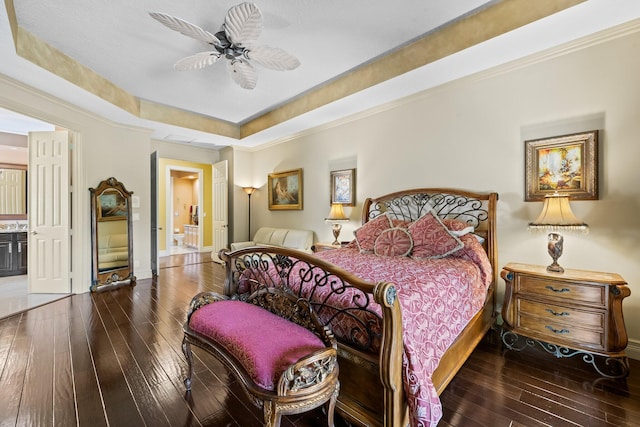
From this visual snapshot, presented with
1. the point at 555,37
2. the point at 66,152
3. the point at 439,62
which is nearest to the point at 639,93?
the point at 555,37

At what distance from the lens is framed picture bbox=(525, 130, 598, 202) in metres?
2.34

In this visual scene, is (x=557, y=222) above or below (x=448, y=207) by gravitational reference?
below

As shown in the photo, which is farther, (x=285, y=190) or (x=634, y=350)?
(x=285, y=190)

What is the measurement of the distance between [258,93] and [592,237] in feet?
13.9

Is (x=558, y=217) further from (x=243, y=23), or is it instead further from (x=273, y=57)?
(x=243, y=23)

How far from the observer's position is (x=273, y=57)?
255 cm

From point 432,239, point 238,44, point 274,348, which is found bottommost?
point 274,348

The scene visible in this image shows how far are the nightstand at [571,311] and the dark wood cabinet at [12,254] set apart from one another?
25.3 ft

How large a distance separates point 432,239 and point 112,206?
5.00 metres

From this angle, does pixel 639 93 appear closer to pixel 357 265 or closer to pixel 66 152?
pixel 357 265

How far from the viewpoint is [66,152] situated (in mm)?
3979

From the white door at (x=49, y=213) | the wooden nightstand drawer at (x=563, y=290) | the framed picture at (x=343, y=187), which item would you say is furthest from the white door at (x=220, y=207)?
the wooden nightstand drawer at (x=563, y=290)

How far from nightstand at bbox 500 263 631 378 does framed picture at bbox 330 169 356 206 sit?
2329 mm

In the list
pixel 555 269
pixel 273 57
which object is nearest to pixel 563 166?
pixel 555 269
